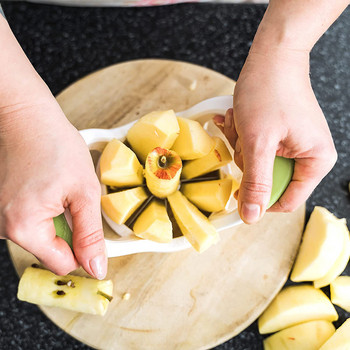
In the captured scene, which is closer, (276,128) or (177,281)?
(276,128)

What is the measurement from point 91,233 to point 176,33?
76 centimetres

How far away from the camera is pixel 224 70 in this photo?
4.13 ft

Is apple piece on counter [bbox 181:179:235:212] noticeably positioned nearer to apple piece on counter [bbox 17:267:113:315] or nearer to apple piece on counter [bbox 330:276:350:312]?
apple piece on counter [bbox 17:267:113:315]

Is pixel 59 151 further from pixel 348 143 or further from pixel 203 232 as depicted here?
pixel 348 143

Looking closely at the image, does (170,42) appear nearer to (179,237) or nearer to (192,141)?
(192,141)

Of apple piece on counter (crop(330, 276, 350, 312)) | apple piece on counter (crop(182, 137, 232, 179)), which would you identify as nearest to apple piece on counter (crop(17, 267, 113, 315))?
apple piece on counter (crop(182, 137, 232, 179))

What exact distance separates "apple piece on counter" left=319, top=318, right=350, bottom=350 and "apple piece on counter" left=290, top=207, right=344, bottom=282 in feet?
0.42

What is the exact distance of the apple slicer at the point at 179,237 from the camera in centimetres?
81

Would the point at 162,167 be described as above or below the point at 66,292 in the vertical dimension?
above

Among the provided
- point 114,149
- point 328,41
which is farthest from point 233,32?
point 114,149

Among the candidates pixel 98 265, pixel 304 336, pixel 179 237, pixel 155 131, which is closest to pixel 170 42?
pixel 155 131

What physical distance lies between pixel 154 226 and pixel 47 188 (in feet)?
0.69

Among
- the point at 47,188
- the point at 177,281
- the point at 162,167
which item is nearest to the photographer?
the point at 47,188

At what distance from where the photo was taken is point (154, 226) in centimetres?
82
